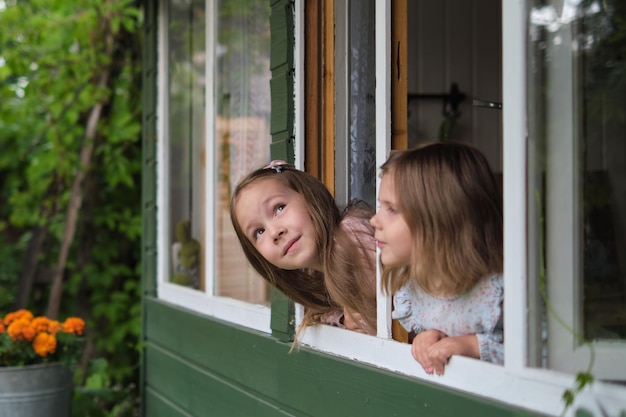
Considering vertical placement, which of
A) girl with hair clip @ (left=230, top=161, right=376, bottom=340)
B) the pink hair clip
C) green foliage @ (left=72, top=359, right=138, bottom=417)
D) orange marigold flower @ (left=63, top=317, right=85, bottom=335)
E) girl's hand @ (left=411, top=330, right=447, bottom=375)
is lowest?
green foliage @ (left=72, top=359, right=138, bottom=417)

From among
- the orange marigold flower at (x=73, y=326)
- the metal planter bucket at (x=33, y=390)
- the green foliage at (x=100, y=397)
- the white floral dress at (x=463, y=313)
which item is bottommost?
the green foliage at (x=100, y=397)

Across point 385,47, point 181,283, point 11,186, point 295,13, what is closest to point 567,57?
point 385,47

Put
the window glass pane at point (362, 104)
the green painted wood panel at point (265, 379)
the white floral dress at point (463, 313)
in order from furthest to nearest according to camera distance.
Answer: the window glass pane at point (362, 104), the green painted wood panel at point (265, 379), the white floral dress at point (463, 313)

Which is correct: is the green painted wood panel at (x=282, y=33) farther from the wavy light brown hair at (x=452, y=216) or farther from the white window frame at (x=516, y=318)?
the white window frame at (x=516, y=318)

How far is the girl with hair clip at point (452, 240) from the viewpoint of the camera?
163 cm

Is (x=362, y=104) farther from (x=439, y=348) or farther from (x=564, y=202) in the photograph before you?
(x=564, y=202)

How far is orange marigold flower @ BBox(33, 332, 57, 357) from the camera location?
11.8ft

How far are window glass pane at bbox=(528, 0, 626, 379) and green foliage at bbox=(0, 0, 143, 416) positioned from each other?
4110 mm

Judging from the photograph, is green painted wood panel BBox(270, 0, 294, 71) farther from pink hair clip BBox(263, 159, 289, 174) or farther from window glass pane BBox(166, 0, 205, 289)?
window glass pane BBox(166, 0, 205, 289)

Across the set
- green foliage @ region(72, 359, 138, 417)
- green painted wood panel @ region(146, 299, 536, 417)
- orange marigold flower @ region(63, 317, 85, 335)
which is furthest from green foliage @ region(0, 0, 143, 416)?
green painted wood panel @ region(146, 299, 536, 417)

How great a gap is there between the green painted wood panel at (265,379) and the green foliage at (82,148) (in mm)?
1687

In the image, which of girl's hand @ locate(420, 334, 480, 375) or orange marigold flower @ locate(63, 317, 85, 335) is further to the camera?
orange marigold flower @ locate(63, 317, 85, 335)

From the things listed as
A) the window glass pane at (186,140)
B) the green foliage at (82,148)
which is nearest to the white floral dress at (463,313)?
the window glass pane at (186,140)

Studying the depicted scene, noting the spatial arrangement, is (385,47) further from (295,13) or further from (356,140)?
(295,13)
